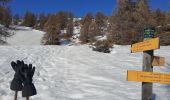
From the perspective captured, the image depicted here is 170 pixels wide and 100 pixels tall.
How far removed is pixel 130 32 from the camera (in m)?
45.2

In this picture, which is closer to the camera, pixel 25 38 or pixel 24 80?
pixel 24 80

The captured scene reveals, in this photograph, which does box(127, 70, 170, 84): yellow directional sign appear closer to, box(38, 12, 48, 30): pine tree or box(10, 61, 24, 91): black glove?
box(10, 61, 24, 91): black glove

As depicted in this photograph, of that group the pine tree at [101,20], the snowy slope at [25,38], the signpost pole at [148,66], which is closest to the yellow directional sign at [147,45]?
the signpost pole at [148,66]

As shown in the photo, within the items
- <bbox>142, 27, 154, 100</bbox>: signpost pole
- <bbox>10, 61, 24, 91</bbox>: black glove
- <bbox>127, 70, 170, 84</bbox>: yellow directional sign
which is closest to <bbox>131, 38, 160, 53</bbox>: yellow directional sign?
<bbox>142, 27, 154, 100</bbox>: signpost pole

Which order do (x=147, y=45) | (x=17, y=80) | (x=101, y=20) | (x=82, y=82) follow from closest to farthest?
(x=17, y=80)
(x=147, y=45)
(x=82, y=82)
(x=101, y=20)

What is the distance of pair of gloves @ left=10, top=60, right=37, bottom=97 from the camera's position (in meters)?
6.95

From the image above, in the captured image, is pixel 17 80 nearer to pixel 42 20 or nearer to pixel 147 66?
pixel 147 66

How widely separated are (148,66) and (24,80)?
2631mm

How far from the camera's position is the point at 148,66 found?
782cm

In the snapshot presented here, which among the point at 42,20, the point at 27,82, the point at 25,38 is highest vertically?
the point at 42,20

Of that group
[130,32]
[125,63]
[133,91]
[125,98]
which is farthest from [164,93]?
[130,32]

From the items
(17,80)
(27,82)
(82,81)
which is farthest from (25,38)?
(27,82)

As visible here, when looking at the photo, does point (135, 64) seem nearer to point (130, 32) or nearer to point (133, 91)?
point (133, 91)

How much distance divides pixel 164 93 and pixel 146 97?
279 centimetres
